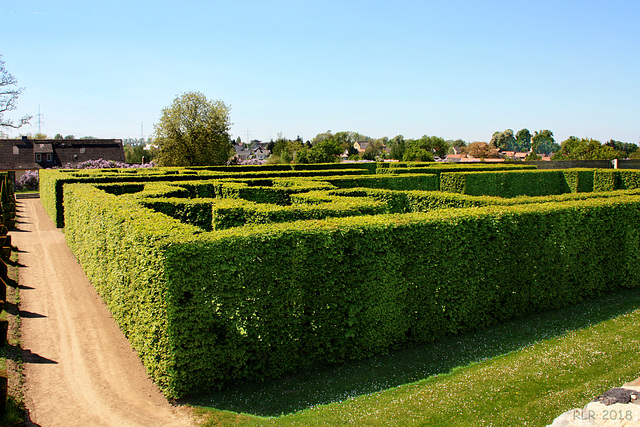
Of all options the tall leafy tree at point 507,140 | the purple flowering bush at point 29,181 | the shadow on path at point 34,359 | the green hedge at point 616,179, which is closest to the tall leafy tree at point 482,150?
the tall leafy tree at point 507,140

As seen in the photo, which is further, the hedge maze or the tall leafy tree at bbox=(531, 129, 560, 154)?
the tall leafy tree at bbox=(531, 129, 560, 154)

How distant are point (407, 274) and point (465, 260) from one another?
1439 mm

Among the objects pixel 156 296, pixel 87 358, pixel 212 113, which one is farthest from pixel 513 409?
pixel 212 113

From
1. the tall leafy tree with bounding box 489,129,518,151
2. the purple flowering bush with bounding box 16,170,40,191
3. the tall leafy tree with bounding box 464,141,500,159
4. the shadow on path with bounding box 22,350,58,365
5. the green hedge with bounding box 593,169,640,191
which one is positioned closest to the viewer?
the shadow on path with bounding box 22,350,58,365

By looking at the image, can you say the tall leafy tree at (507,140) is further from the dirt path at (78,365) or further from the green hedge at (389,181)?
the dirt path at (78,365)

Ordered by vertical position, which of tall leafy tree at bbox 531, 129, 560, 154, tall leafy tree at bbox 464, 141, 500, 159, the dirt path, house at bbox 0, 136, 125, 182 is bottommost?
the dirt path

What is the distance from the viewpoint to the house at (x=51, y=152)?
6338 cm

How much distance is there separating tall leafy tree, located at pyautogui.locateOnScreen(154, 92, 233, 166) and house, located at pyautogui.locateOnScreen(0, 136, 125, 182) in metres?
19.4

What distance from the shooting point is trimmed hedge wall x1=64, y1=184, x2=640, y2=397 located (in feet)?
23.3

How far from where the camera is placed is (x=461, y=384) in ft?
23.1

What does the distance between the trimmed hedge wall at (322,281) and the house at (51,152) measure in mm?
63624

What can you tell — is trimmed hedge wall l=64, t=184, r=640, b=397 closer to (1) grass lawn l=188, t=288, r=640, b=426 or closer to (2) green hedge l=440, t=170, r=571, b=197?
(1) grass lawn l=188, t=288, r=640, b=426

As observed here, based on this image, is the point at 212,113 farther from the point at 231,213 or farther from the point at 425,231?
the point at 425,231

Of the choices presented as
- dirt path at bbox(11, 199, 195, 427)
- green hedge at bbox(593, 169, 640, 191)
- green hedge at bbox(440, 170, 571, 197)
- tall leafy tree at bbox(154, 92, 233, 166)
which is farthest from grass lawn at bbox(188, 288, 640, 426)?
tall leafy tree at bbox(154, 92, 233, 166)
